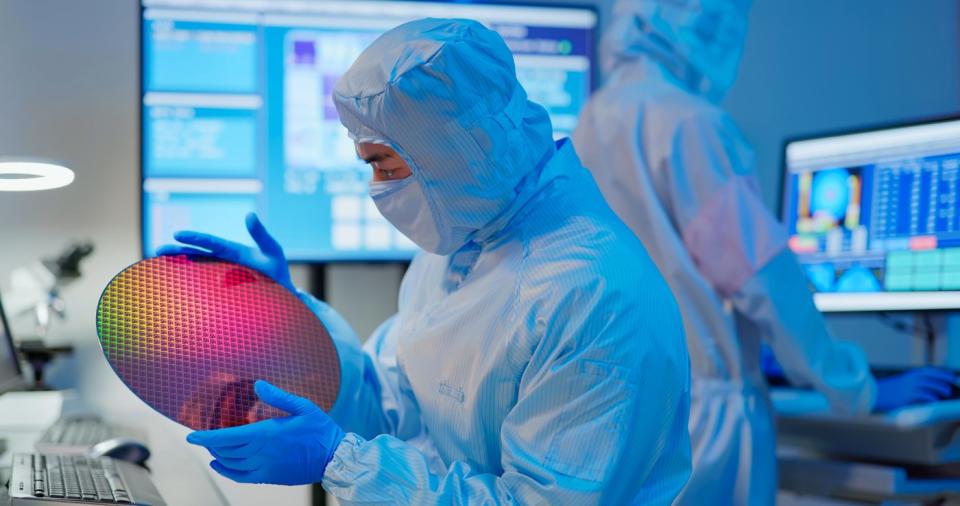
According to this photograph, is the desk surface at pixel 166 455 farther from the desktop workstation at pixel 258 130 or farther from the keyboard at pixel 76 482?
the desktop workstation at pixel 258 130

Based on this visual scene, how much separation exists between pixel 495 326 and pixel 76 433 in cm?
106

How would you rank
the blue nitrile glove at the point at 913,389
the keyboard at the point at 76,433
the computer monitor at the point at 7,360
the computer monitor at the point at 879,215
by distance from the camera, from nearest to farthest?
the keyboard at the point at 76,433 → the computer monitor at the point at 7,360 → the blue nitrile glove at the point at 913,389 → the computer monitor at the point at 879,215

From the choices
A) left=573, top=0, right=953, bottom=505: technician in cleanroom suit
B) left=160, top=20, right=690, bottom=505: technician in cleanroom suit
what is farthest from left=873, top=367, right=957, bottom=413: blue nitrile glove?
left=160, top=20, right=690, bottom=505: technician in cleanroom suit

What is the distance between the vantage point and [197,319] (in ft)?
3.88

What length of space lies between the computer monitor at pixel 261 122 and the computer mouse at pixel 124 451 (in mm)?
886

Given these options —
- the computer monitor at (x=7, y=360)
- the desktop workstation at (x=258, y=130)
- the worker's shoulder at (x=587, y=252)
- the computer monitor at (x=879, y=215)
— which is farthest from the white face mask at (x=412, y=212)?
the computer monitor at (x=879, y=215)

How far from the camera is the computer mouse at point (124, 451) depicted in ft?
5.07

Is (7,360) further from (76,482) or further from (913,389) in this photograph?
(913,389)

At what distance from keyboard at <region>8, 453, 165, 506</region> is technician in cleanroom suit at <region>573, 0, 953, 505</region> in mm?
1006

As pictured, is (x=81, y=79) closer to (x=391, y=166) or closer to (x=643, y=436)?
(x=391, y=166)

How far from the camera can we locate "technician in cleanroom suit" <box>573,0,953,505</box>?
1.86 m

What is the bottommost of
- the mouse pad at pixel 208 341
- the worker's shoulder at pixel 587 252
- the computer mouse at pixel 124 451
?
the computer mouse at pixel 124 451

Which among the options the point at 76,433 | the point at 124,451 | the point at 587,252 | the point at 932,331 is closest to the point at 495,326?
the point at 587,252

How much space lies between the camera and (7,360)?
72.6 inches
